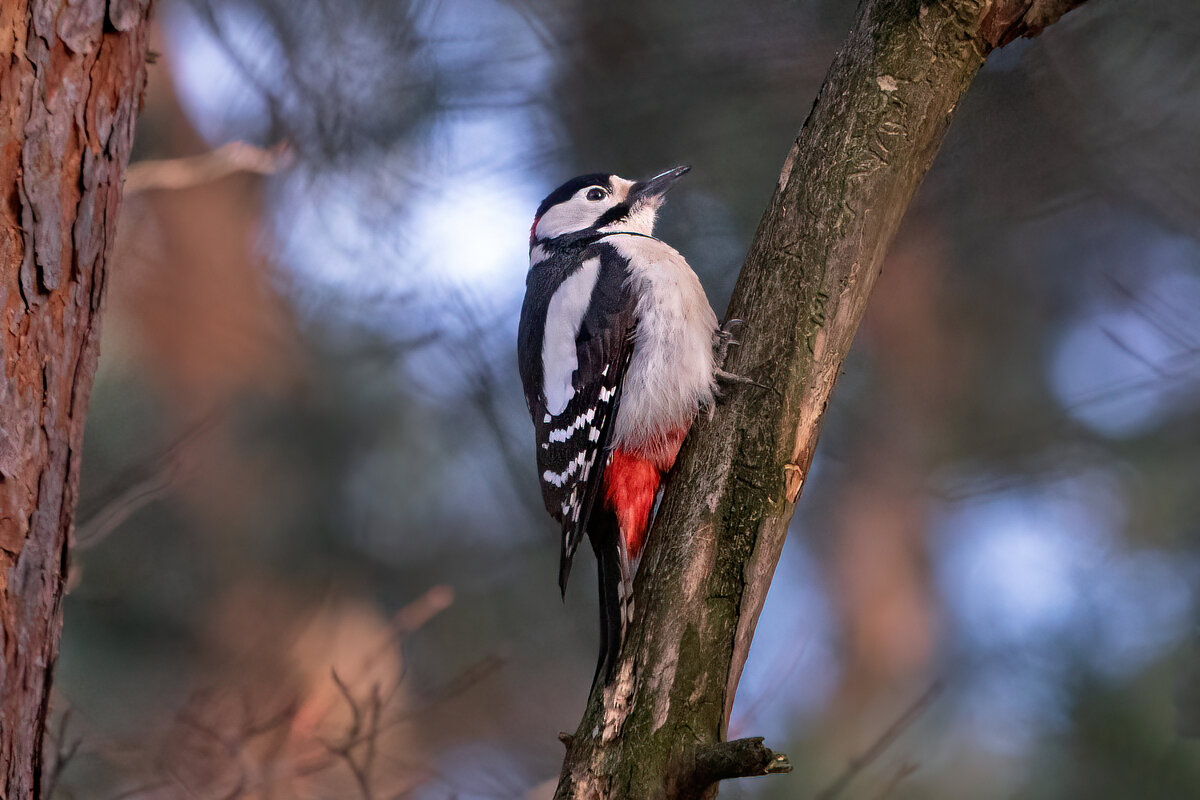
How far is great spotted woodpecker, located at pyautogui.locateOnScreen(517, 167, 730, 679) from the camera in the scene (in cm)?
120

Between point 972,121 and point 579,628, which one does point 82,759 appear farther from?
point 972,121

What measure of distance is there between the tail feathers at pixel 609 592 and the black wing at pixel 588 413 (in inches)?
1.3

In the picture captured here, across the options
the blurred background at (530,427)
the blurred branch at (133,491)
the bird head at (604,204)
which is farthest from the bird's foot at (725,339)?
the blurred branch at (133,491)

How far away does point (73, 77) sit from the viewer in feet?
2.81

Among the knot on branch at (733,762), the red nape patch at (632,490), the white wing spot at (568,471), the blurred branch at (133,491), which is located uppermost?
the blurred branch at (133,491)

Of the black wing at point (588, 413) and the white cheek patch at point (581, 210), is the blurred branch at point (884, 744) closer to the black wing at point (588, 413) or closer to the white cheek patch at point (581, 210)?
the black wing at point (588, 413)

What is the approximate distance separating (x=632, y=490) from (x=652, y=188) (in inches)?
24.5

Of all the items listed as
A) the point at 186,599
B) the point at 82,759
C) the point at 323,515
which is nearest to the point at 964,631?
the point at 323,515

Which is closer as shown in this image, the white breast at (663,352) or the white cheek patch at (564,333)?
the white breast at (663,352)

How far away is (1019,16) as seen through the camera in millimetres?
1109


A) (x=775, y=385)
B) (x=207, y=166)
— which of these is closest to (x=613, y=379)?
(x=775, y=385)

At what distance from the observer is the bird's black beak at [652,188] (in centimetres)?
158

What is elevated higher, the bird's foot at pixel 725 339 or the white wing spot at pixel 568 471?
the bird's foot at pixel 725 339

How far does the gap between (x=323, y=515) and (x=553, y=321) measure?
4.11ft
